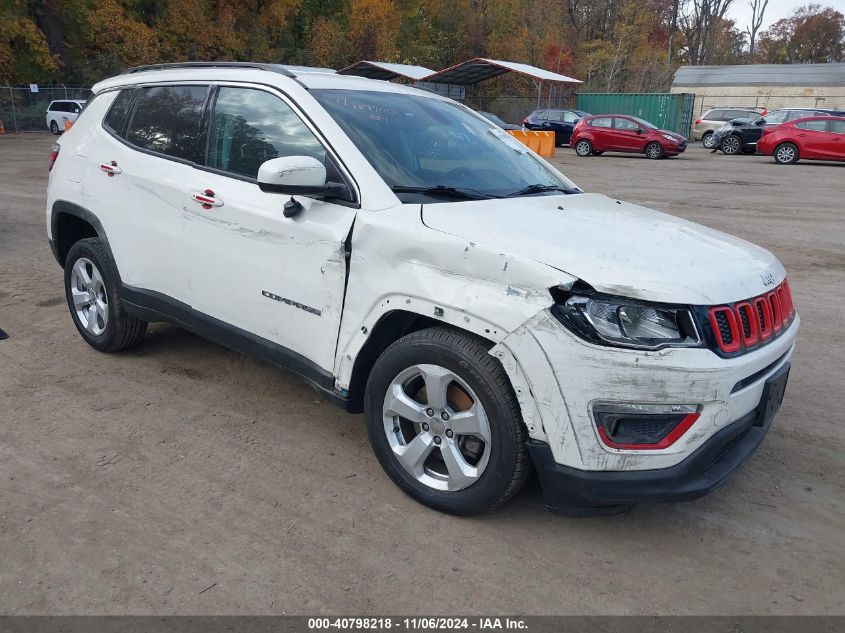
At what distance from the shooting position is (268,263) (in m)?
3.51

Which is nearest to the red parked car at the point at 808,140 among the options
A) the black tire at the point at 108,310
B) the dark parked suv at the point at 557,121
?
the dark parked suv at the point at 557,121

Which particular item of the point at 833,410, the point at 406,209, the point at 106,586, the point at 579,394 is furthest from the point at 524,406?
the point at 833,410

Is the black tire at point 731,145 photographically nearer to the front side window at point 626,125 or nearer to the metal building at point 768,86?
the front side window at point 626,125

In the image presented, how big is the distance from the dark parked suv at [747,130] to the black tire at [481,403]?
2746cm

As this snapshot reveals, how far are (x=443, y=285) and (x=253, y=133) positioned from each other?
5.25 feet

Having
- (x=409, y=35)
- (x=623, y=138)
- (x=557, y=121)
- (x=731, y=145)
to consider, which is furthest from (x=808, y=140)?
(x=409, y=35)

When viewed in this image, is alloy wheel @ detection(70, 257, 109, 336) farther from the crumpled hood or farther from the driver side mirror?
the crumpled hood

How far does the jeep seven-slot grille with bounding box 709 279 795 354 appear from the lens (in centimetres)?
264

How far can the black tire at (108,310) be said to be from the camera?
4586 millimetres

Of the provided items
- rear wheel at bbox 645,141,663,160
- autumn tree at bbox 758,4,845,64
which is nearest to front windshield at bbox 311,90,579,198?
rear wheel at bbox 645,141,663,160

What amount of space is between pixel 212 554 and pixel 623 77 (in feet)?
215

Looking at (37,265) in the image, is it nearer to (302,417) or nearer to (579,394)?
(302,417)

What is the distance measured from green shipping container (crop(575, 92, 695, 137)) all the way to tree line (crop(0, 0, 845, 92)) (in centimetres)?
1972

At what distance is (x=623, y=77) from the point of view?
202ft
